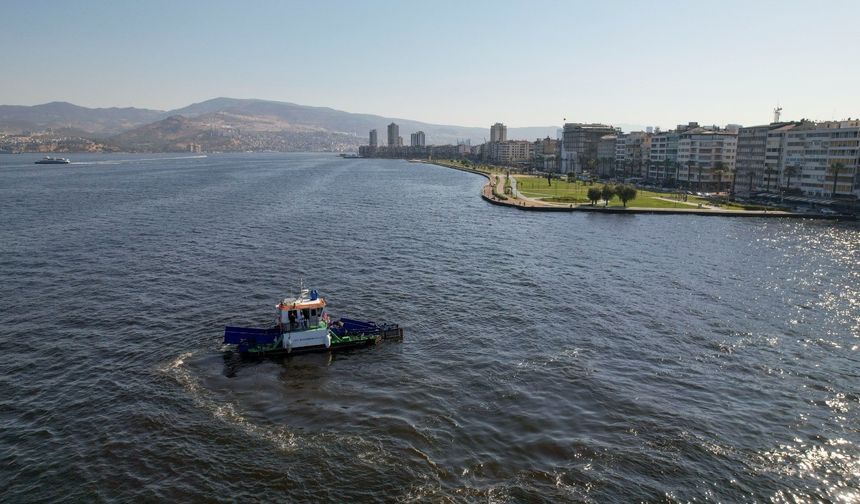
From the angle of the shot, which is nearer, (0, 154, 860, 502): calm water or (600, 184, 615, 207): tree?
(0, 154, 860, 502): calm water

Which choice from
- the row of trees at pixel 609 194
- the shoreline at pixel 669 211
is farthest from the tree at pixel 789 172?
the row of trees at pixel 609 194

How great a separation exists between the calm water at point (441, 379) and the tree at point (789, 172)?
Answer: 72.5 metres

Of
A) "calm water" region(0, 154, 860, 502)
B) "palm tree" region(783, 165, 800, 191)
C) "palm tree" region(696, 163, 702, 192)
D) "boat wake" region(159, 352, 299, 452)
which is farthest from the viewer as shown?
"palm tree" region(696, 163, 702, 192)

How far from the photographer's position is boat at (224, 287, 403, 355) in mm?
39312

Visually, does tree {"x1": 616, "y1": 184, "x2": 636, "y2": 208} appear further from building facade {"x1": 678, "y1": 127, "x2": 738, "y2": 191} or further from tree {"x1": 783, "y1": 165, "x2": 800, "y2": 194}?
building facade {"x1": 678, "y1": 127, "x2": 738, "y2": 191}

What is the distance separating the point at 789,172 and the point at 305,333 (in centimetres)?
13800

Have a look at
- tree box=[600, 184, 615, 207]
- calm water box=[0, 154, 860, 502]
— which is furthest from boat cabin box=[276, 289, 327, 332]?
tree box=[600, 184, 615, 207]

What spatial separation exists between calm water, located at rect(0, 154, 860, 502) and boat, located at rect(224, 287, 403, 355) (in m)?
1.17

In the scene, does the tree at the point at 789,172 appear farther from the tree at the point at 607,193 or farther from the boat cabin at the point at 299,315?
the boat cabin at the point at 299,315

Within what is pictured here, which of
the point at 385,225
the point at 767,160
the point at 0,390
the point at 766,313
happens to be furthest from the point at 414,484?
the point at 767,160

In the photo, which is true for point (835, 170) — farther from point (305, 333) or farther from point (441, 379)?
point (305, 333)

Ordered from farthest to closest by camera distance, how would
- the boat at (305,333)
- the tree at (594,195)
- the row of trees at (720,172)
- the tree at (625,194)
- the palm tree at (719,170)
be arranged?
the palm tree at (719,170)
the tree at (594,195)
the row of trees at (720,172)
the tree at (625,194)
the boat at (305,333)

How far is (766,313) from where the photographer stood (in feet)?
161

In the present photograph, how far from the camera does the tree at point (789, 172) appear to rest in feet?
445
